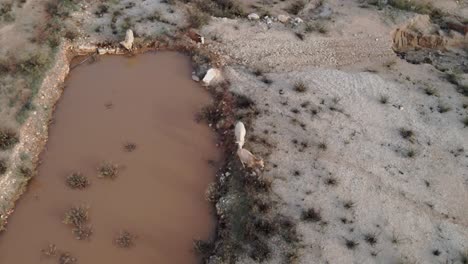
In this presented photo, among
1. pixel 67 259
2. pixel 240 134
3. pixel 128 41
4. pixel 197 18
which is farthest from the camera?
pixel 197 18

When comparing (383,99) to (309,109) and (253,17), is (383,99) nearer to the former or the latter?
(309,109)

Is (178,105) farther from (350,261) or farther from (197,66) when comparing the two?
(350,261)

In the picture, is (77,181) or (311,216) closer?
(311,216)

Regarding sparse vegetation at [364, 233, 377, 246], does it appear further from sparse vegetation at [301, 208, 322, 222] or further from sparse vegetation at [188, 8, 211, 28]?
sparse vegetation at [188, 8, 211, 28]

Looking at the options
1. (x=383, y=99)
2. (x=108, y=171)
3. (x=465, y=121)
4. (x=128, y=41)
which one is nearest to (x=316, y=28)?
(x=383, y=99)

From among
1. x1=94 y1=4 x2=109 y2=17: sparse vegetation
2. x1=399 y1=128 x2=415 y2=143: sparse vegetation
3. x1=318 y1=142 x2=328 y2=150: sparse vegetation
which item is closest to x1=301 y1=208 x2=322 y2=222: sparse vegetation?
x1=318 y1=142 x2=328 y2=150: sparse vegetation

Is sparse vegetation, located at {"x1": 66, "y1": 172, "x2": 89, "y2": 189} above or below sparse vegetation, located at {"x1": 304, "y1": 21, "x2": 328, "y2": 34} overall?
below
